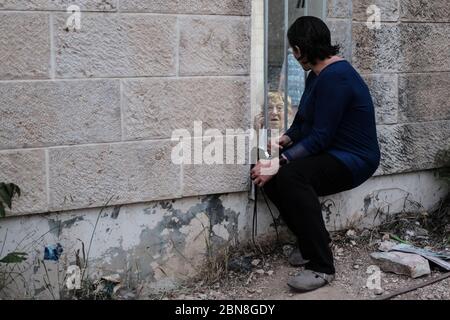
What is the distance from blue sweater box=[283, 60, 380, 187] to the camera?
145 inches

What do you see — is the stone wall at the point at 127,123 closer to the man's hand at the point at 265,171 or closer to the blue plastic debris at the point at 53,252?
the blue plastic debris at the point at 53,252

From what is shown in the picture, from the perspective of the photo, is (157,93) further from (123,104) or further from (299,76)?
(299,76)

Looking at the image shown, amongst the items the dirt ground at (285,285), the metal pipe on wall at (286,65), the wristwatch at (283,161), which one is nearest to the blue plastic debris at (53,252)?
the dirt ground at (285,285)

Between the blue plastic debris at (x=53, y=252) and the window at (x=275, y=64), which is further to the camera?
the window at (x=275, y=64)

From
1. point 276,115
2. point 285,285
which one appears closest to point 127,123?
point 276,115

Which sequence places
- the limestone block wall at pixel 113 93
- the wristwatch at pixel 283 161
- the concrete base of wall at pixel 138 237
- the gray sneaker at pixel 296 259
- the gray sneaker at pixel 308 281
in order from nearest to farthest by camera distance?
the limestone block wall at pixel 113 93
the concrete base of wall at pixel 138 237
the gray sneaker at pixel 308 281
the wristwatch at pixel 283 161
the gray sneaker at pixel 296 259

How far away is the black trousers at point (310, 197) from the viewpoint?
3678 mm

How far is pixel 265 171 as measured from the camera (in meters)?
3.82

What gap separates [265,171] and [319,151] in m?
0.35

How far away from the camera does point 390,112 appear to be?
449cm

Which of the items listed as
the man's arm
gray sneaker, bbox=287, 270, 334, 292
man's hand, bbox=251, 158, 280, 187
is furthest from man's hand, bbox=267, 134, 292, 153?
gray sneaker, bbox=287, 270, 334, 292

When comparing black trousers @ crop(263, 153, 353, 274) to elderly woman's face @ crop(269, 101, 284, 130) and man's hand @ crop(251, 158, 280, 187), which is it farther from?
elderly woman's face @ crop(269, 101, 284, 130)

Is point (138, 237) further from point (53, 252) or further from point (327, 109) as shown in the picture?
point (327, 109)

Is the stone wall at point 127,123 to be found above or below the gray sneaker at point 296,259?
above
